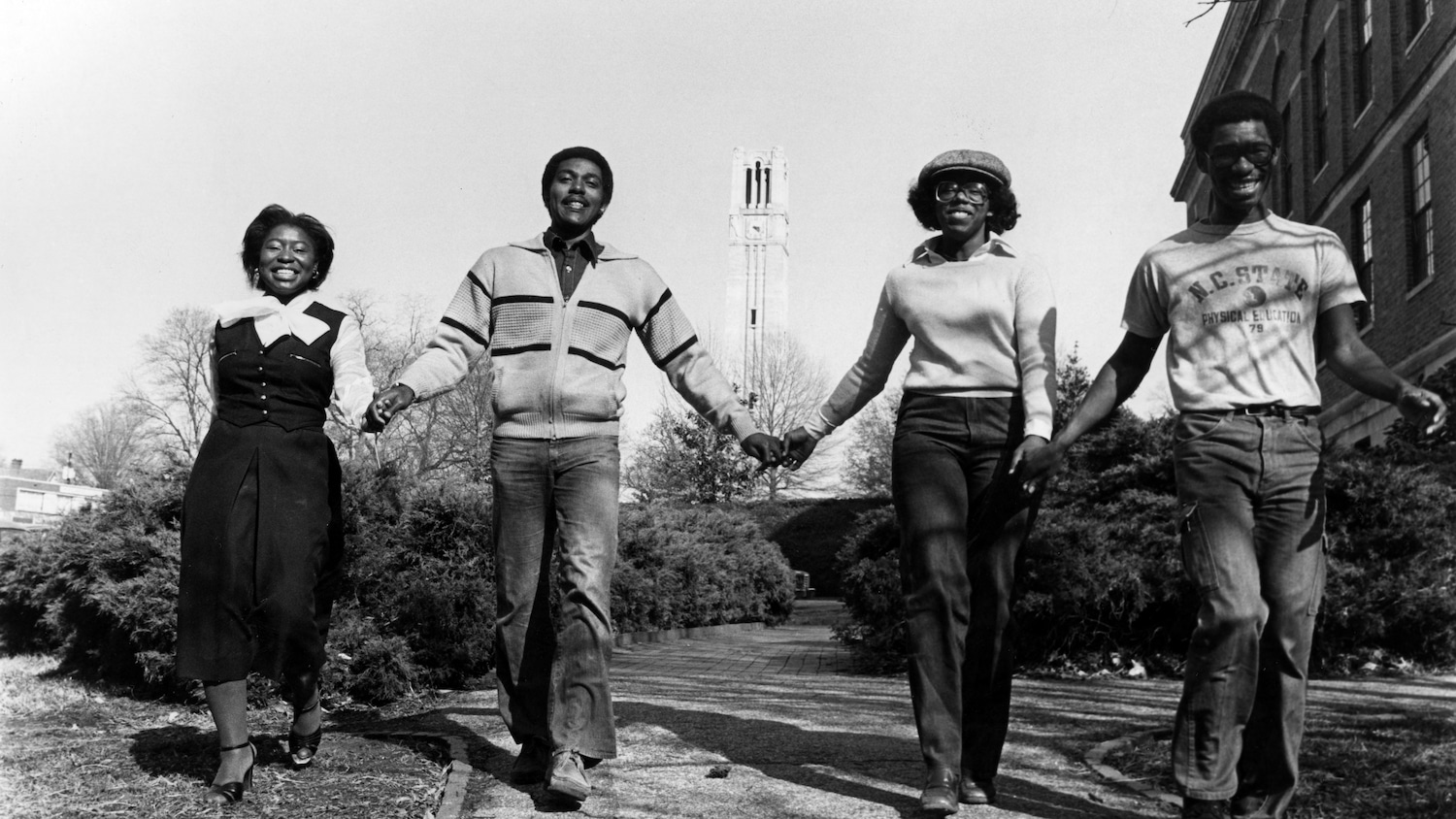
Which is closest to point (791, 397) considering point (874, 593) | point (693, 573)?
point (693, 573)

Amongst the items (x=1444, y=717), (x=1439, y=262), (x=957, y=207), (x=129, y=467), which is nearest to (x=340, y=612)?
(x=129, y=467)

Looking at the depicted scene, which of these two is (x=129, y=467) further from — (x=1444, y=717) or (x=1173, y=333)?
(x=1444, y=717)

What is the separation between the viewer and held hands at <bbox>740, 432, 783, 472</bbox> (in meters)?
4.45

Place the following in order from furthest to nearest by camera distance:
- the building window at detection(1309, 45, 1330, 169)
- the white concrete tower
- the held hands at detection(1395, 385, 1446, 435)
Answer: the white concrete tower < the building window at detection(1309, 45, 1330, 169) < the held hands at detection(1395, 385, 1446, 435)

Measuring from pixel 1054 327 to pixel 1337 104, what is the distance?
22.2 metres

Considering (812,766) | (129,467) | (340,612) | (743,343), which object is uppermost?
(743,343)

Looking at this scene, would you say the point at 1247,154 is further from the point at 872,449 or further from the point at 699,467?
the point at 872,449

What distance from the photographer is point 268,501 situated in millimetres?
4156

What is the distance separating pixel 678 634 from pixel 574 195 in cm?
975

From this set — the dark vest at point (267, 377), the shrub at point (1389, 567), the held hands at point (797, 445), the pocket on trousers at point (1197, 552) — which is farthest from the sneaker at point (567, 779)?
the shrub at point (1389, 567)

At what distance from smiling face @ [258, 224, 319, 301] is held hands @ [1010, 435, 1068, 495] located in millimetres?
2702

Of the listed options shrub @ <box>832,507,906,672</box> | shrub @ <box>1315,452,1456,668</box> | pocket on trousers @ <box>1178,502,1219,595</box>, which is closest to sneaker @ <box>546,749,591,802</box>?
pocket on trousers @ <box>1178,502,1219,595</box>

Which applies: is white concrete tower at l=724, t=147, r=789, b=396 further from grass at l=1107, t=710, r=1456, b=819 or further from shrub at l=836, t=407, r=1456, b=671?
grass at l=1107, t=710, r=1456, b=819

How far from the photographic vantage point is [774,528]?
31469mm
